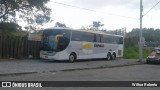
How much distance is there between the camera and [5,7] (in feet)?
123

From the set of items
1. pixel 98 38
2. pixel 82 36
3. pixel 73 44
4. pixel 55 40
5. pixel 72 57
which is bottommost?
pixel 72 57

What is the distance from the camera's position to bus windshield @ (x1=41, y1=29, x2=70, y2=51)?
91.8ft

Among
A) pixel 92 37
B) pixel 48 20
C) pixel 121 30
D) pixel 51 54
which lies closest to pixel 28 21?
pixel 48 20

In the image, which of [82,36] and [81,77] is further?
[82,36]

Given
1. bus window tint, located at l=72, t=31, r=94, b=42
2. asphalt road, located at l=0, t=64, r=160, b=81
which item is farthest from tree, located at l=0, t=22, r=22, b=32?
asphalt road, located at l=0, t=64, r=160, b=81

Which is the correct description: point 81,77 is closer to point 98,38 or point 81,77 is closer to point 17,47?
point 17,47

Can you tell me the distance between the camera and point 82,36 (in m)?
31.1

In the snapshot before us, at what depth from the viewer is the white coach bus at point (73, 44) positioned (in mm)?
28062

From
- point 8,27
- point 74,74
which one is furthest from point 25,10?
point 74,74

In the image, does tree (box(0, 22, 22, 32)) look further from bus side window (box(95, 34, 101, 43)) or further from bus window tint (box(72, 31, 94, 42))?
bus side window (box(95, 34, 101, 43))

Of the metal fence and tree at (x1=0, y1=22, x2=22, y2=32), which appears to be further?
tree at (x1=0, y1=22, x2=22, y2=32)

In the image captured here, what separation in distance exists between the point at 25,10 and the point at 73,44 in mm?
12363

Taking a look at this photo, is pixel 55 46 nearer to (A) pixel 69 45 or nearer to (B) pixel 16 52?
(A) pixel 69 45

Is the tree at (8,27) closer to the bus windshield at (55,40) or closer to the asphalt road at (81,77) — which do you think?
the bus windshield at (55,40)
